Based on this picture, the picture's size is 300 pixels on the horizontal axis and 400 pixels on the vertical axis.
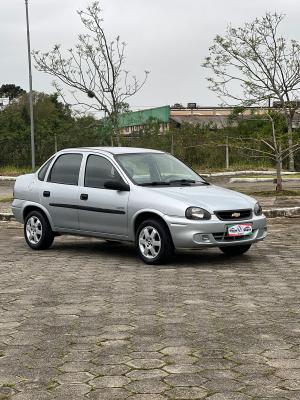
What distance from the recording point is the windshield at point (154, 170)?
1034cm

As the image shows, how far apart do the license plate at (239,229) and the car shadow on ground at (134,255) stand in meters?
0.41

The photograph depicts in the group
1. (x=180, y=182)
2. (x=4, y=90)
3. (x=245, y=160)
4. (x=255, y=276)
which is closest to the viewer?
(x=255, y=276)

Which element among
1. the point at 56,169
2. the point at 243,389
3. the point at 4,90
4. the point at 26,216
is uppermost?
the point at 4,90

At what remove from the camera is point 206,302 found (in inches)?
284

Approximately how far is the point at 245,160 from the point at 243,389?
2973 cm

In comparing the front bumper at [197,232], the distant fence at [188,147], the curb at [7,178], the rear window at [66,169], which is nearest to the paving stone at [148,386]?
the front bumper at [197,232]

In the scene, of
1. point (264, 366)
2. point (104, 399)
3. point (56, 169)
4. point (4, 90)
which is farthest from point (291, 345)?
point (4, 90)

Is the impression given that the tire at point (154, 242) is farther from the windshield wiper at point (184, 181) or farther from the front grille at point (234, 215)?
the windshield wiper at point (184, 181)

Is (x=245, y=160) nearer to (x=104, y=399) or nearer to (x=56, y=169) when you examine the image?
(x=56, y=169)

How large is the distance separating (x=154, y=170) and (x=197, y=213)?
1.34 m

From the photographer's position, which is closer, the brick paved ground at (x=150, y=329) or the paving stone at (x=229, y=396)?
the paving stone at (x=229, y=396)

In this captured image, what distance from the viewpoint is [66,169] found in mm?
11188

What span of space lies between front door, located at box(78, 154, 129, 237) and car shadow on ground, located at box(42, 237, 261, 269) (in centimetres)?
48

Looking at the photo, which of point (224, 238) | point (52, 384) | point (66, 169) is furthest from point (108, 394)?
point (66, 169)
